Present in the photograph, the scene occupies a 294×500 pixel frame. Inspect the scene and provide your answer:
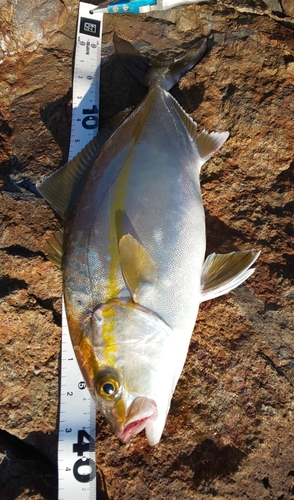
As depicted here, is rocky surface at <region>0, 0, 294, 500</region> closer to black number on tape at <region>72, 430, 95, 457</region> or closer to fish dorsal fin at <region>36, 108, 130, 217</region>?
black number on tape at <region>72, 430, 95, 457</region>

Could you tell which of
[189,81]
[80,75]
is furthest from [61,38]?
[189,81]

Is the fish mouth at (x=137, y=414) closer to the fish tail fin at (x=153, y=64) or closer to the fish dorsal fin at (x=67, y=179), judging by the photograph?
the fish dorsal fin at (x=67, y=179)

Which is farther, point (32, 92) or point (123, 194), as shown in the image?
point (32, 92)

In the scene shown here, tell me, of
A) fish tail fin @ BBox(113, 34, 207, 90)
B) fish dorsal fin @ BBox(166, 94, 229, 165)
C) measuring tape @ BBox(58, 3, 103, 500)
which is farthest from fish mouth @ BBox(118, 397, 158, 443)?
fish tail fin @ BBox(113, 34, 207, 90)

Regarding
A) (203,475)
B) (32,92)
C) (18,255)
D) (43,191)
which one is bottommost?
(203,475)

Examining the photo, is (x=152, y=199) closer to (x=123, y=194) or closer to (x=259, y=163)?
(x=123, y=194)
